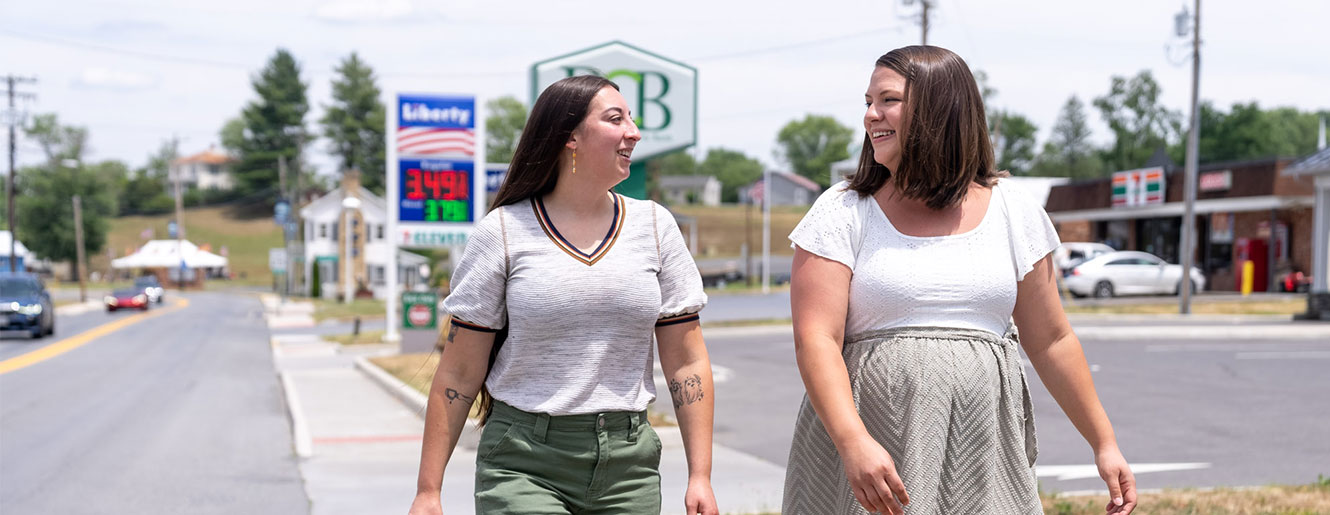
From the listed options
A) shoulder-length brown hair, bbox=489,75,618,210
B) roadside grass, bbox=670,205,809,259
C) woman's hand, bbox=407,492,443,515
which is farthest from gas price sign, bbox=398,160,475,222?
roadside grass, bbox=670,205,809,259

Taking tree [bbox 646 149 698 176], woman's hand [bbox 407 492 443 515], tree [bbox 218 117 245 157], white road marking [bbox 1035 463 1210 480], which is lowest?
white road marking [bbox 1035 463 1210 480]

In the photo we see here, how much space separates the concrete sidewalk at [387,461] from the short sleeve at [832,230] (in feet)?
14.5

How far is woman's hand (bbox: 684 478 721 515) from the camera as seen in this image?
3115 millimetres

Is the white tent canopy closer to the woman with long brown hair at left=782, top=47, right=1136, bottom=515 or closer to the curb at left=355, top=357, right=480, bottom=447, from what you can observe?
the curb at left=355, top=357, right=480, bottom=447

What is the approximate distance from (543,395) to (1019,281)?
4.10 ft

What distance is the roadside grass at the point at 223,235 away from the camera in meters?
109

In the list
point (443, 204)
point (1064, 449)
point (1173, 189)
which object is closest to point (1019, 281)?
point (1064, 449)

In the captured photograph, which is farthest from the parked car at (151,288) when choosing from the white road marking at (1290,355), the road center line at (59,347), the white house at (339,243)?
the white road marking at (1290,355)

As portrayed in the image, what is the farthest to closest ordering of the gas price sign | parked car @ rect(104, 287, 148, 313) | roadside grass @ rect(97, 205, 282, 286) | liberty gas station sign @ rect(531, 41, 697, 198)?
roadside grass @ rect(97, 205, 282, 286), parked car @ rect(104, 287, 148, 313), the gas price sign, liberty gas station sign @ rect(531, 41, 697, 198)

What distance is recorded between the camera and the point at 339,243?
73.2 m

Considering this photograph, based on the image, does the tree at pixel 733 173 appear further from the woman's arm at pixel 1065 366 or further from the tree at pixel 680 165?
the woman's arm at pixel 1065 366

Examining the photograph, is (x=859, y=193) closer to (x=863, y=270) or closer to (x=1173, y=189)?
(x=863, y=270)

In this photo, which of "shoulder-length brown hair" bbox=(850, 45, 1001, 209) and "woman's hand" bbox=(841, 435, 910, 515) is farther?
"shoulder-length brown hair" bbox=(850, 45, 1001, 209)

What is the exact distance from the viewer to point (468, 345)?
10.1ft
